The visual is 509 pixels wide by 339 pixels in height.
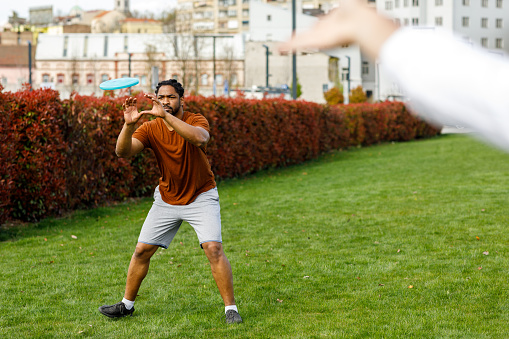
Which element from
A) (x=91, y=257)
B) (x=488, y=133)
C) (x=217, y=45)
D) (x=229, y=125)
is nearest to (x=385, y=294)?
(x=91, y=257)

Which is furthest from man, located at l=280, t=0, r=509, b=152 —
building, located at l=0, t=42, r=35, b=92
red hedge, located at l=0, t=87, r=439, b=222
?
building, located at l=0, t=42, r=35, b=92

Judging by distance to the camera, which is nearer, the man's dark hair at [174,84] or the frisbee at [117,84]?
the frisbee at [117,84]

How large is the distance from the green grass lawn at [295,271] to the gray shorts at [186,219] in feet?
2.48

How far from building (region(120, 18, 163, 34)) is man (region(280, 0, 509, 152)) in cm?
13033

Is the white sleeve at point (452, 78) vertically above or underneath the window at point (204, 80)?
underneath

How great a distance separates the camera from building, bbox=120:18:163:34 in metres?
128

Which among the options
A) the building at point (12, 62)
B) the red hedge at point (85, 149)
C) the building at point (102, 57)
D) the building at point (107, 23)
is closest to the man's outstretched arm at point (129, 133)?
the red hedge at point (85, 149)

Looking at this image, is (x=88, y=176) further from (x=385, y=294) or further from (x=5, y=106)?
(x=385, y=294)

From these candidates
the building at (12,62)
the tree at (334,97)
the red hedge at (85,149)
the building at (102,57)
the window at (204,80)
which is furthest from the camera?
the building at (12,62)

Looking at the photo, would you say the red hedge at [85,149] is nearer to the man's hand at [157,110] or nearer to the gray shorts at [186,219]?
the gray shorts at [186,219]

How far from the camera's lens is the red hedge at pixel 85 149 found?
9680mm

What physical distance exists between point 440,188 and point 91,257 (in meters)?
7.92

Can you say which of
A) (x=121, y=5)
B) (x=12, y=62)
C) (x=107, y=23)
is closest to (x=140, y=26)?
(x=107, y=23)

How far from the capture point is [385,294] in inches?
235
